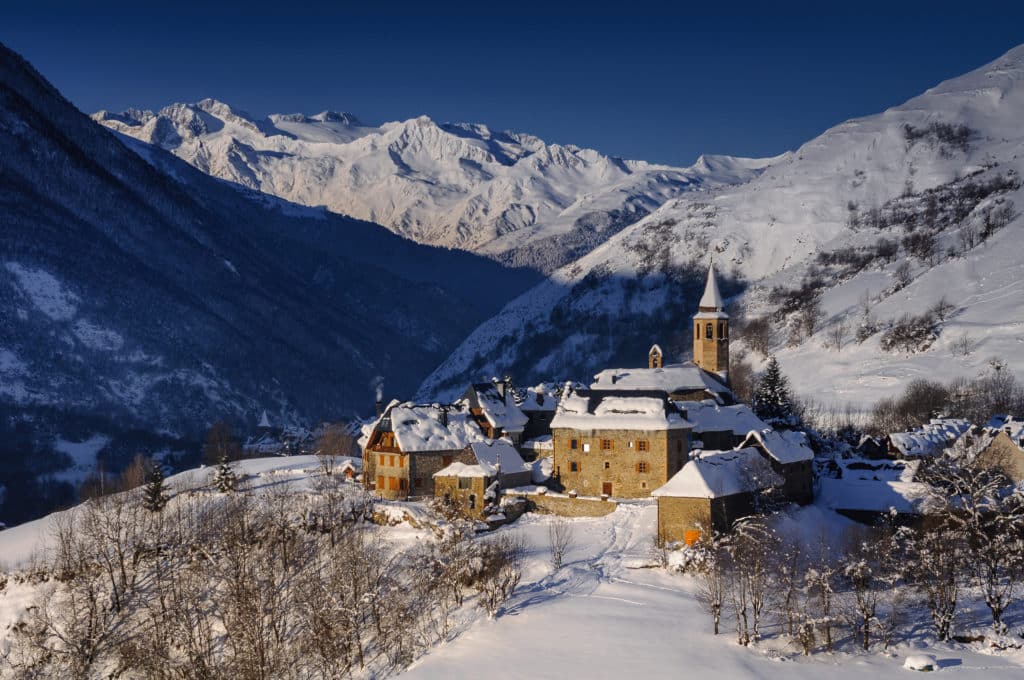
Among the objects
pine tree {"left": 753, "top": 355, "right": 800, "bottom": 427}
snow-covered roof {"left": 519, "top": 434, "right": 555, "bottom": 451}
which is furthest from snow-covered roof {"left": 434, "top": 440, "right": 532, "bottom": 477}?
pine tree {"left": 753, "top": 355, "right": 800, "bottom": 427}

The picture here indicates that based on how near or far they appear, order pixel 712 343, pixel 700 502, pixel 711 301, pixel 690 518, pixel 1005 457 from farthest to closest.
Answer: pixel 711 301, pixel 712 343, pixel 1005 457, pixel 690 518, pixel 700 502

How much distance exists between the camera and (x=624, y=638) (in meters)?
48.3

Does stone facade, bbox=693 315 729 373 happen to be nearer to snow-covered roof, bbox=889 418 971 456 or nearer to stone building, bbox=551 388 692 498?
snow-covered roof, bbox=889 418 971 456

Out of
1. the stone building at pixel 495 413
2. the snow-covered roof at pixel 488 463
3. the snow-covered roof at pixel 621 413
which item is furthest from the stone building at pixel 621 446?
the stone building at pixel 495 413

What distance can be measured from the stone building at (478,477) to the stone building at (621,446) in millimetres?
3486

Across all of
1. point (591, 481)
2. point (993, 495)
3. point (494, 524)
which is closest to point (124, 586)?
point (494, 524)

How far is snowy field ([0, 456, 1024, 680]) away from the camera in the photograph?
46.1 m

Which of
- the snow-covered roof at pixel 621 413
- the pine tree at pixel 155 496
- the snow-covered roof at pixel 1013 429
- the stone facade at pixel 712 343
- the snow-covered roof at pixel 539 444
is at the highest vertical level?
the stone facade at pixel 712 343

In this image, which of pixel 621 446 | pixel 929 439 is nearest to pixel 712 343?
pixel 929 439

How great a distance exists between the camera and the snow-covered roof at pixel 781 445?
238 feet

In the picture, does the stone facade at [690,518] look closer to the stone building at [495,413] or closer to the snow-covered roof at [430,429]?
the snow-covered roof at [430,429]

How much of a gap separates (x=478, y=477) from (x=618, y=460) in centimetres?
1051

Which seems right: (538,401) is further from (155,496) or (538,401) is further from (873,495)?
(155,496)

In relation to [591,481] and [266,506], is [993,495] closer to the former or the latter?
[591,481]
